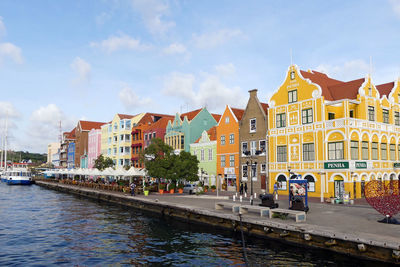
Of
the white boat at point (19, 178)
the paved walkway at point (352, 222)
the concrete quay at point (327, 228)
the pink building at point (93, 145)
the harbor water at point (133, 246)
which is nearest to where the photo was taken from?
the concrete quay at point (327, 228)

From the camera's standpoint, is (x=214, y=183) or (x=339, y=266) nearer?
(x=339, y=266)

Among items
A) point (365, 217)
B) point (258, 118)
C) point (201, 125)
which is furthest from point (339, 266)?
point (201, 125)

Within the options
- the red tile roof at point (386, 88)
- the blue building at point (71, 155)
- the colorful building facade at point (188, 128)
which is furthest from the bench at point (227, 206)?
the blue building at point (71, 155)

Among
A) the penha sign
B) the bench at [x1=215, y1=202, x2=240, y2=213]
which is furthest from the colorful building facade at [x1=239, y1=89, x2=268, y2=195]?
the bench at [x1=215, y1=202, x2=240, y2=213]

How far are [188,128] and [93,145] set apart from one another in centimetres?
5370

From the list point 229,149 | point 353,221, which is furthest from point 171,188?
point 353,221

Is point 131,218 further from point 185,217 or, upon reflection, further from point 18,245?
point 18,245

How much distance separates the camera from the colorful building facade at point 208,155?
5722 centimetres

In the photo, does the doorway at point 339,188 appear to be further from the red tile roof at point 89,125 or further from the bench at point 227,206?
the red tile roof at point 89,125

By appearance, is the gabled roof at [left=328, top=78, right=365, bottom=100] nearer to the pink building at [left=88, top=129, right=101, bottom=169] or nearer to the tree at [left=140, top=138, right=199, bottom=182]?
the tree at [left=140, top=138, right=199, bottom=182]

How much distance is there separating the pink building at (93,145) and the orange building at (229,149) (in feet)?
191

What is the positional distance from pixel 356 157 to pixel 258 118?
48.2 feet

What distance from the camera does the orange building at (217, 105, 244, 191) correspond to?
52281 mm

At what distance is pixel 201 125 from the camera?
6669 cm
